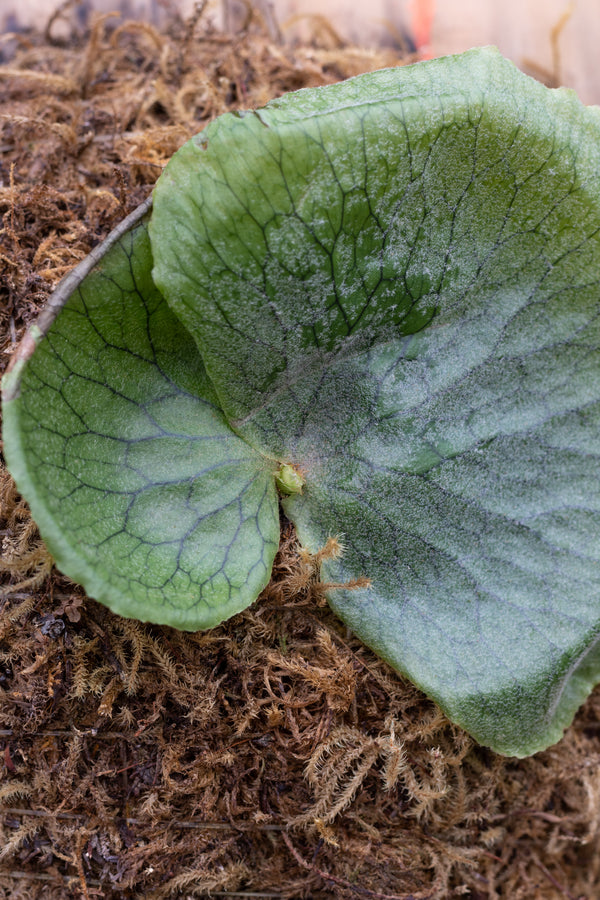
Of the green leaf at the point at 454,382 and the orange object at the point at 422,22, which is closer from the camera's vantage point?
the green leaf at the point at 454,382

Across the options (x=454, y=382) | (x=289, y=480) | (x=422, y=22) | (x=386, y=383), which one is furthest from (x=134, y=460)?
(x=422, y=22)

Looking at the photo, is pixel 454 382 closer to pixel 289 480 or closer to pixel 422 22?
pixel 289 480

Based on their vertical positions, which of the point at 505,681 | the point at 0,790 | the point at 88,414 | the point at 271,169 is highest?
the point at 271,169

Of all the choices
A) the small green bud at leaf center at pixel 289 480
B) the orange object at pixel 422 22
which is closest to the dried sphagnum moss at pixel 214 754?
the small green bud at leaf center at pixel 289 480

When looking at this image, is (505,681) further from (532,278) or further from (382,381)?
(532,278)

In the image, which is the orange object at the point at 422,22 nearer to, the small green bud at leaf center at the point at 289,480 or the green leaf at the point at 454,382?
the green leaf at the point at 454,382

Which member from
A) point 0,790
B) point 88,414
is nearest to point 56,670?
point 0,790
